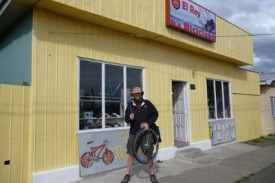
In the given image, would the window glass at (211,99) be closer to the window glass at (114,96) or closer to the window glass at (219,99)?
the window glass at (219,99)

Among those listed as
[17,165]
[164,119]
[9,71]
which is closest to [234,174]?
[164,119]

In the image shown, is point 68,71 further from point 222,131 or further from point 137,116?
point 222,131

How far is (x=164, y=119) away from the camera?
Result: 9.17m

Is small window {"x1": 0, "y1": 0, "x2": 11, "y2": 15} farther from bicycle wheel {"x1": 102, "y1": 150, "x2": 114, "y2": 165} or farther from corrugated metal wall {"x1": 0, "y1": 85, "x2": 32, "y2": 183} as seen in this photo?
bicycle wheel {"x1": 102, "y1": 150, "x2": 114, "y2": 165}

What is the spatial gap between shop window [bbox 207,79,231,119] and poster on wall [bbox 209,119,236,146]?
0.91ft

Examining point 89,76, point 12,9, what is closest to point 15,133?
point 89,76

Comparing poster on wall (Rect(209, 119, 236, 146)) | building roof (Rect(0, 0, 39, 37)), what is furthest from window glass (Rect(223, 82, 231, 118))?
building roof (Rect(0, 0, 39, 37))

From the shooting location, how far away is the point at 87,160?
6750 mm

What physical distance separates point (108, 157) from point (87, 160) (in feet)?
2.12

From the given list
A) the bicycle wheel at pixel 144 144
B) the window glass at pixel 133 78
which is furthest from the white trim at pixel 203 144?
the bicycle wheel at pixel 144 144

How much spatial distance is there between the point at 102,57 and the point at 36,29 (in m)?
1.82

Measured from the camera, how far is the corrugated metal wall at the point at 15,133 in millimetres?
5625

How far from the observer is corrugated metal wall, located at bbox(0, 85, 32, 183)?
18.5 ft

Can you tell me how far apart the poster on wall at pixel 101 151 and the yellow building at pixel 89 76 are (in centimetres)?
3
